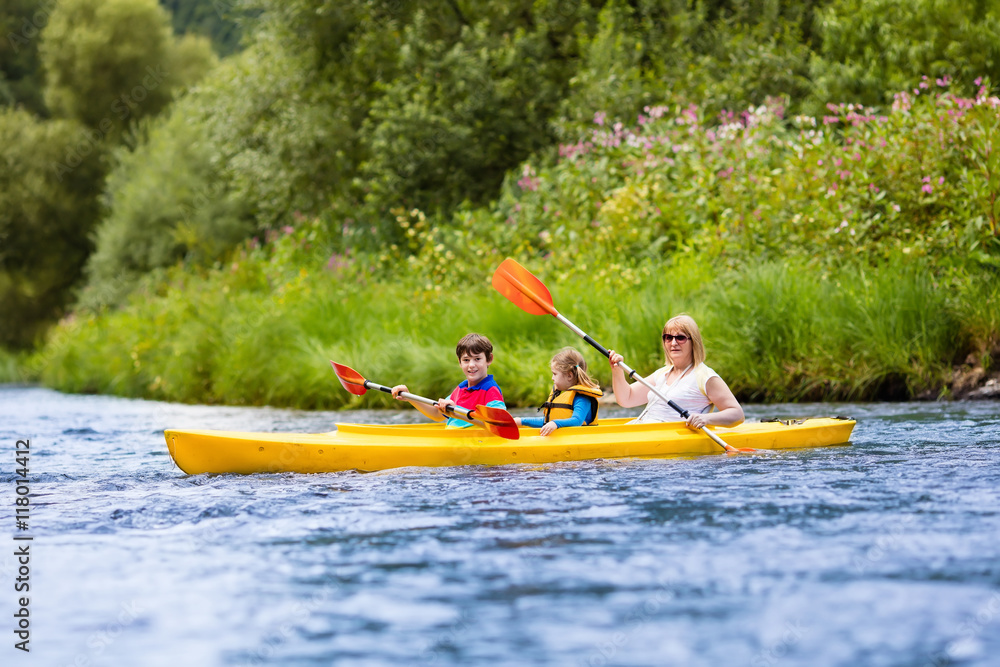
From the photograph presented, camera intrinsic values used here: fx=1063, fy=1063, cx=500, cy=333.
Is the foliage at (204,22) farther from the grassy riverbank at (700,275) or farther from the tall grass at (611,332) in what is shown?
the tall grass at (611,332)

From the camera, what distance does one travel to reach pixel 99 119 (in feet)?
82.2

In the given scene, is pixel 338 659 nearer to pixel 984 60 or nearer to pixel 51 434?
pixel 51 434

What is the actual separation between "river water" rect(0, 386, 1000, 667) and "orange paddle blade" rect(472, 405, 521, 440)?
241 millimetres

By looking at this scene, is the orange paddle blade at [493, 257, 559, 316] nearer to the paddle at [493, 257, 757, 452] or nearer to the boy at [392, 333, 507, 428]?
the paddle at [493, 257, 757, 452]

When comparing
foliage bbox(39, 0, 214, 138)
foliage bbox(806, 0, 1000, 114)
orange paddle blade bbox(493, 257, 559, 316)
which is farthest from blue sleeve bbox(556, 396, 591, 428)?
foliage bbox(39, 0, 214, 138)

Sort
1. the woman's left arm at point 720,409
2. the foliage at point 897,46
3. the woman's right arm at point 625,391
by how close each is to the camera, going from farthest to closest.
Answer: the foliage at point 897,46
the woman's right arm at point 625,391
the woman's left arm at point 720,409

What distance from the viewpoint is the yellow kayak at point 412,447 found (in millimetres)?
5512

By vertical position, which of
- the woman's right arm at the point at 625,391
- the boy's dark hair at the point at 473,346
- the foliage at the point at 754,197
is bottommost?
the woman's right arm at the point at 625,391

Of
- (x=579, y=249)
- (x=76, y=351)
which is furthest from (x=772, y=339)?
(x=76, y=351)

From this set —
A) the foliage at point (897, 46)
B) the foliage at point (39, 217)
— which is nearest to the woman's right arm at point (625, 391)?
the foliage at point (897, 46)

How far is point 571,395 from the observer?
239 inches

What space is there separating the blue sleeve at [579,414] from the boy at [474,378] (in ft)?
1.17

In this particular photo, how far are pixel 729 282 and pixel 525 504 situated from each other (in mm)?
5695

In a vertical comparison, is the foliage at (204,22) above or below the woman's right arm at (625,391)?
above
